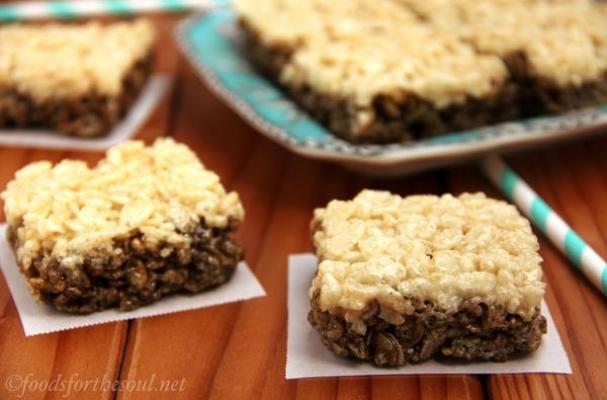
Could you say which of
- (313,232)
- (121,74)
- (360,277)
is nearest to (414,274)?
(360,277)

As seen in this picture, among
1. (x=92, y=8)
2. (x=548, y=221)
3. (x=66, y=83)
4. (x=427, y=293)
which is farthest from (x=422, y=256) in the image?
(x=92, y=8)

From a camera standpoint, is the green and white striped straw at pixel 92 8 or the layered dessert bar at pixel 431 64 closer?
the layered dessert bar at pixel 431 64

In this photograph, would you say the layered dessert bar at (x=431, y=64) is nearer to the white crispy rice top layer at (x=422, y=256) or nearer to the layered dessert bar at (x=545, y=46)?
the layered dessert bar at (x=545, y=46)

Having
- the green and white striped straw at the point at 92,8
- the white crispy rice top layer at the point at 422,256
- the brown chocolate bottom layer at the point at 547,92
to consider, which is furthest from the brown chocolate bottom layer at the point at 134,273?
the green and white striped straw at the point at 92,8

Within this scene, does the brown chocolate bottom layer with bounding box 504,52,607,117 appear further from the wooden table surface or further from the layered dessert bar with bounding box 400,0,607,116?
the wooden table surface

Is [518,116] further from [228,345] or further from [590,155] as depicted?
[228,345]

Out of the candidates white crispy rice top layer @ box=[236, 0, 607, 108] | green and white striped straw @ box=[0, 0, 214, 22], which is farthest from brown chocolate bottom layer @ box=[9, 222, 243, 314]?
green and white striped straw @ box=[0, 0, 214, 22]

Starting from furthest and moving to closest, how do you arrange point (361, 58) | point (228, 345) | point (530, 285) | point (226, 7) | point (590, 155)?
point (226, 7) → point (590, 155) → point (361, 58) → point (228, 345) → point (530, 285)
